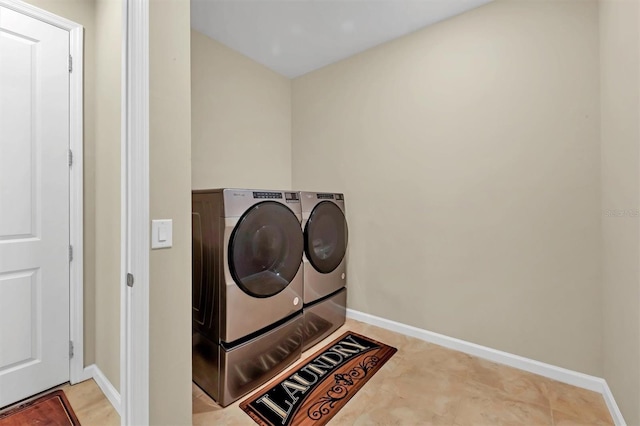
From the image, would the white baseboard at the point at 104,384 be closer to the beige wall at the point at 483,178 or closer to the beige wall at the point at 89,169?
the beige wall at the point at 89,169

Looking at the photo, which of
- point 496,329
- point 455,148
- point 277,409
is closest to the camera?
point 277,409

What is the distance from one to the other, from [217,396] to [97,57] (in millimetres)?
2216

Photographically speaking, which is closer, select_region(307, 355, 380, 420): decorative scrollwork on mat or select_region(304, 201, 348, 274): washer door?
select_region(307, 355, 380, 420): decorative scrollwork on mat

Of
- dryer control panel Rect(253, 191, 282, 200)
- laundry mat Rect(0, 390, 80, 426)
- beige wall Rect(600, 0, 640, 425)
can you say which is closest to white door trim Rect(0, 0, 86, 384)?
laundry mat Rect(0, 390, 80, 426)

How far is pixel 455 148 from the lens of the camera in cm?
211

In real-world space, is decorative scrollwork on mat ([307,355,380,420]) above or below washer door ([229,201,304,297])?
below

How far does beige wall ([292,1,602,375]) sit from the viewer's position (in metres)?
1.71

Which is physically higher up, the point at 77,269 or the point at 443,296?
the point at 77,269

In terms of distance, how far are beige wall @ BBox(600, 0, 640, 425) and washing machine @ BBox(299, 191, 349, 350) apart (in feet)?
5.60

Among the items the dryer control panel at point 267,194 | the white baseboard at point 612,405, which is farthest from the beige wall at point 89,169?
the white baseboard at point 612,405

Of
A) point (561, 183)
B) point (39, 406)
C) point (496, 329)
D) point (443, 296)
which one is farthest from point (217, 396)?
point (561, 183)

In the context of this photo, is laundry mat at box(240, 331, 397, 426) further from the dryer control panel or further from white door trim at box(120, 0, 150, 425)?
the dryer control panel

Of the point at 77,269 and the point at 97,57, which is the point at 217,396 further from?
the point at 97,57

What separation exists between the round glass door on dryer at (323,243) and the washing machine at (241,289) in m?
0.23
